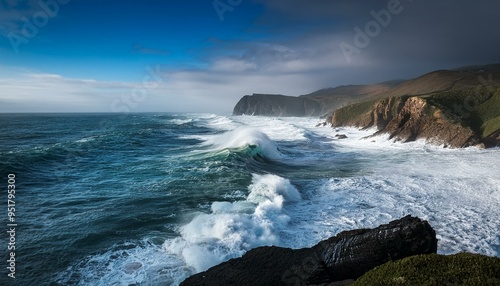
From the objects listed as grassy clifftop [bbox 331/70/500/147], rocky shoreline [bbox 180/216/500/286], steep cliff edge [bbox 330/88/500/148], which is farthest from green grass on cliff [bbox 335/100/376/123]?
rocky shoreline [bbox 180/216/500/286]

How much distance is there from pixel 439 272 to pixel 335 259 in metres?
2.66

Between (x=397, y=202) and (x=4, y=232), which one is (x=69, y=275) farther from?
(x=397, y=202)

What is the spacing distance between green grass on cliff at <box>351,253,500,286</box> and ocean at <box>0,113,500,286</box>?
239 inches

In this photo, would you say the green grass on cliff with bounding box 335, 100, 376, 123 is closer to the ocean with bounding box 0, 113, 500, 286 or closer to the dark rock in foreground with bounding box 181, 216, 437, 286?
the ocean with bounding box 0, 113, 500, 286

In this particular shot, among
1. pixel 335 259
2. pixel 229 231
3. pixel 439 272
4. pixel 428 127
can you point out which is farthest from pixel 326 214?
pixel 428 127

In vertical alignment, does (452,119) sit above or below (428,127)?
above

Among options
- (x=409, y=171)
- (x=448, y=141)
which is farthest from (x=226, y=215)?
(x=448, y=141)

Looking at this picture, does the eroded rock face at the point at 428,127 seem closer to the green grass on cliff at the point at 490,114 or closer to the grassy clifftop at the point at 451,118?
the grassy clifftop at the point at 451,118

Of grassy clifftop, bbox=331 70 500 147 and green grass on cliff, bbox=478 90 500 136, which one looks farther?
green grass on cliff, bbox=478 90 500 136

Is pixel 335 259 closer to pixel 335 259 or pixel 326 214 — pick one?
pixel 335 259

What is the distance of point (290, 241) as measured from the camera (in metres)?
12.2

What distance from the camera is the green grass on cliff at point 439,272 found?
5305mm

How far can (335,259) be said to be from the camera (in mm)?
7832

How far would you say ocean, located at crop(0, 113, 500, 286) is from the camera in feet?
35.7
